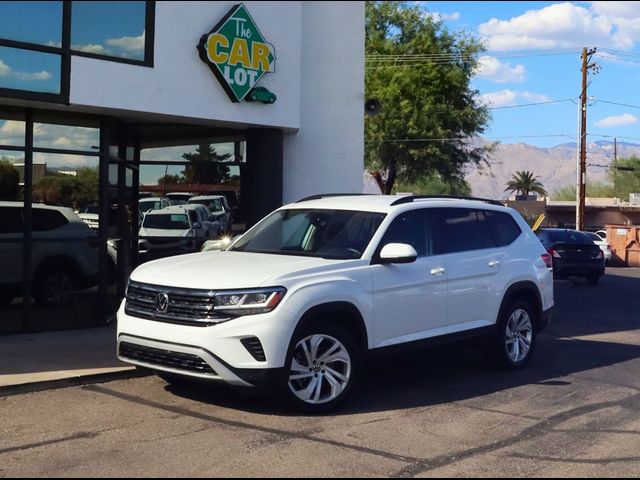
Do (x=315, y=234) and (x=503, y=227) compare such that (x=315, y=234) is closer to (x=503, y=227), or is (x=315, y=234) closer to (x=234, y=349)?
(x=234, y=349)

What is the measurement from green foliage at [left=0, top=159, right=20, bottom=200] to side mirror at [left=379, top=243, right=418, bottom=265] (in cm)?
516

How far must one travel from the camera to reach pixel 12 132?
10.6 metres

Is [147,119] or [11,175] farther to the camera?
[147,119]

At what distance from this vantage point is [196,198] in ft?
42.2

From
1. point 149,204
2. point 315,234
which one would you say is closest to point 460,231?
point 315,234

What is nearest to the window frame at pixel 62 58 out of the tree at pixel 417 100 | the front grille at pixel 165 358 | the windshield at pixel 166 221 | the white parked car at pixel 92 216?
the white parked car at pixel 92 216

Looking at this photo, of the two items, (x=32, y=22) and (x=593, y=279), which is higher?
(x=32, y=22)

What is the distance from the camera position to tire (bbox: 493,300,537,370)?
9.22m

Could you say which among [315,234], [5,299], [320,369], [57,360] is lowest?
[57,360]

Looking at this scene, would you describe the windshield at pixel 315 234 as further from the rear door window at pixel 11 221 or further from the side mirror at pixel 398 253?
the rear door window at pixel 11 221

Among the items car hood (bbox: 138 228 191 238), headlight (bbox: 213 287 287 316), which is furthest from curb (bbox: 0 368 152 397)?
car hood (bbox: 138 228 191 238)

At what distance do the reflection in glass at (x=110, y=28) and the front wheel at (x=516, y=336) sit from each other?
5585mm

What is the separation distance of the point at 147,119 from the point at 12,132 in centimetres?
193

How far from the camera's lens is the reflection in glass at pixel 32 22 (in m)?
10.1
